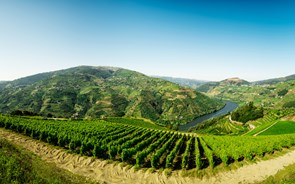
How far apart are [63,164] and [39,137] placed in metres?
23.8

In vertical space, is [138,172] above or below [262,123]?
above

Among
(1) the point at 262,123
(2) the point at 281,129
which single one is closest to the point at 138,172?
(2) the point at 281,129

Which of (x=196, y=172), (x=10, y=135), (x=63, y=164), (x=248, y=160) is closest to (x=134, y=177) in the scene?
(x=196, y=172)

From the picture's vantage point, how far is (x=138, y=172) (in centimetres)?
5216

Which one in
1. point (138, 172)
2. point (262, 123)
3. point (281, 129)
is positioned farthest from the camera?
point (262, 123)

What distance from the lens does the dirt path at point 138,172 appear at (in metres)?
46.7

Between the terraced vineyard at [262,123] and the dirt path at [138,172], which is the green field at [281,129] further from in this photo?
the dirt path at [138,172]

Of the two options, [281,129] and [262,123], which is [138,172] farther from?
[262,123]

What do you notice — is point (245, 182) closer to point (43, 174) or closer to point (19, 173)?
point (43, 174)

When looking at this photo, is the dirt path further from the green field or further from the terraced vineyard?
the terraced vineyard

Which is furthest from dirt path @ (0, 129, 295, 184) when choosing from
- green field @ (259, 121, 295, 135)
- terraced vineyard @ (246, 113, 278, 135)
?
terraced vineyard @ (246, 113, 278, 135)

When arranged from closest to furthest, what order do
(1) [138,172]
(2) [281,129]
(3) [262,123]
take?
(1) [138,172], (2) [281,129], (3) [262,123]

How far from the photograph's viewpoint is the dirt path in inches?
1839

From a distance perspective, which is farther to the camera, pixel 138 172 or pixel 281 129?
pixel 281 129
